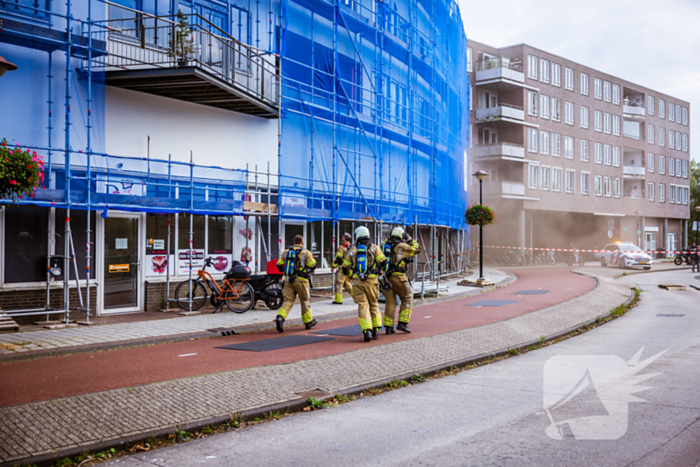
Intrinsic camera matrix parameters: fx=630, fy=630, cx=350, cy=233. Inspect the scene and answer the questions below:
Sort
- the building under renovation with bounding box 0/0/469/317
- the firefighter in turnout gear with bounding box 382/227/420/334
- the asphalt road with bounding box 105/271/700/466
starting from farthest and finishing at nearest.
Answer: the building under renovation with bounding box 0/0/469/317
the firefighter in turnout gear with bounding box 382/227/420/334
the asphalt road with bounding box 105/271/700/466

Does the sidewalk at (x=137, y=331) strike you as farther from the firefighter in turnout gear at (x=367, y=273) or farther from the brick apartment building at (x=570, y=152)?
the brick apartment building at (x=570, y=152)

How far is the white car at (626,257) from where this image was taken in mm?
34656

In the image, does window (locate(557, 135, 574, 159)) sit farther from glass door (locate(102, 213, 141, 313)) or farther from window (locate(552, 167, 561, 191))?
glass door (locate(102, 213, 141, 313))

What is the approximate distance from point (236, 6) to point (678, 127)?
191 ft

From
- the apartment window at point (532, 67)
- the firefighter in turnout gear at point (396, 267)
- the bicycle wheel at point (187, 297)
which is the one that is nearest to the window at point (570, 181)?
the apartment window at point (532, 67)

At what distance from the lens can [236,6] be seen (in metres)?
16.2

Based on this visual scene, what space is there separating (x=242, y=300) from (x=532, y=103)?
3581 centimetres

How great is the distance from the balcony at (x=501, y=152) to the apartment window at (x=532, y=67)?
5541 mm

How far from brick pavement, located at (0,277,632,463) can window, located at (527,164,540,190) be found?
117 feet

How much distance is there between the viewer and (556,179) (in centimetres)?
4638

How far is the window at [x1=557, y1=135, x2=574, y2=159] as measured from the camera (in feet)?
156

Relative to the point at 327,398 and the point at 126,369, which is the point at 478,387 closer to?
the point at 327,398

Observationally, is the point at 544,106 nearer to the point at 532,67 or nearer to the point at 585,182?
the point at 532,67

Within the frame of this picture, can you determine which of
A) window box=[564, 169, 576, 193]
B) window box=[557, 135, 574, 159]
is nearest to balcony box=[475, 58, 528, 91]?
window box=[557, 135, 574, 159]
